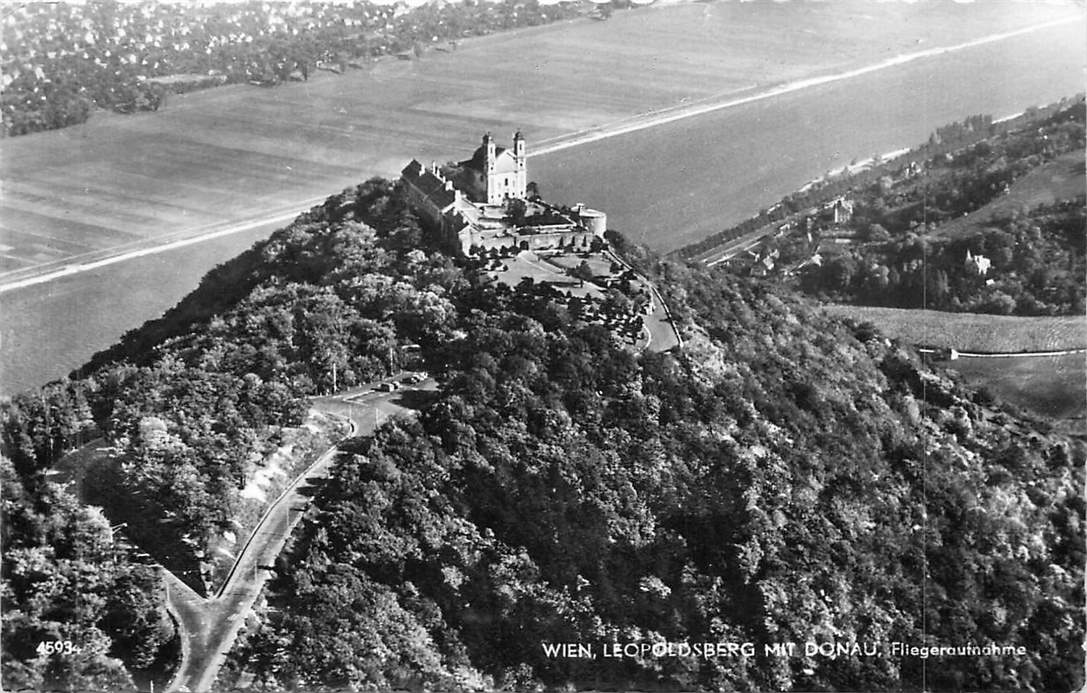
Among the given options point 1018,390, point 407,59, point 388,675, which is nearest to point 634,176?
point 407,59

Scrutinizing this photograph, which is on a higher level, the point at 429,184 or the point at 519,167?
the point at 519,167

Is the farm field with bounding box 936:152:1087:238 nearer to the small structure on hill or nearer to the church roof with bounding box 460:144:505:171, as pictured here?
the small structure on hill

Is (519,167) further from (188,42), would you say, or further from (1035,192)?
(1035,192)

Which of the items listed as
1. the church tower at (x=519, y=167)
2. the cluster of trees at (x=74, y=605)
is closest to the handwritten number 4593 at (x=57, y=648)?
the cluster of trees at (x=74, y=605)

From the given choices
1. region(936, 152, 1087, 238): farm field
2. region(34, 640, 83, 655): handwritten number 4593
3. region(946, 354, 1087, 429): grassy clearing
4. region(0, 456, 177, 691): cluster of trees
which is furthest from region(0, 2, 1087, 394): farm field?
region(34, 640, 83, 655): handwritten number 4593

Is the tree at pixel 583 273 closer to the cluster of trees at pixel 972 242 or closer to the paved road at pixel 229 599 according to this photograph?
the paved road at pixel 229 599

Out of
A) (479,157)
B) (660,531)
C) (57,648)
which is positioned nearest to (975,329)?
(479,157)

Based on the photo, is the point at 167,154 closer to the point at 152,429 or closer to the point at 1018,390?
the point at 152,429
